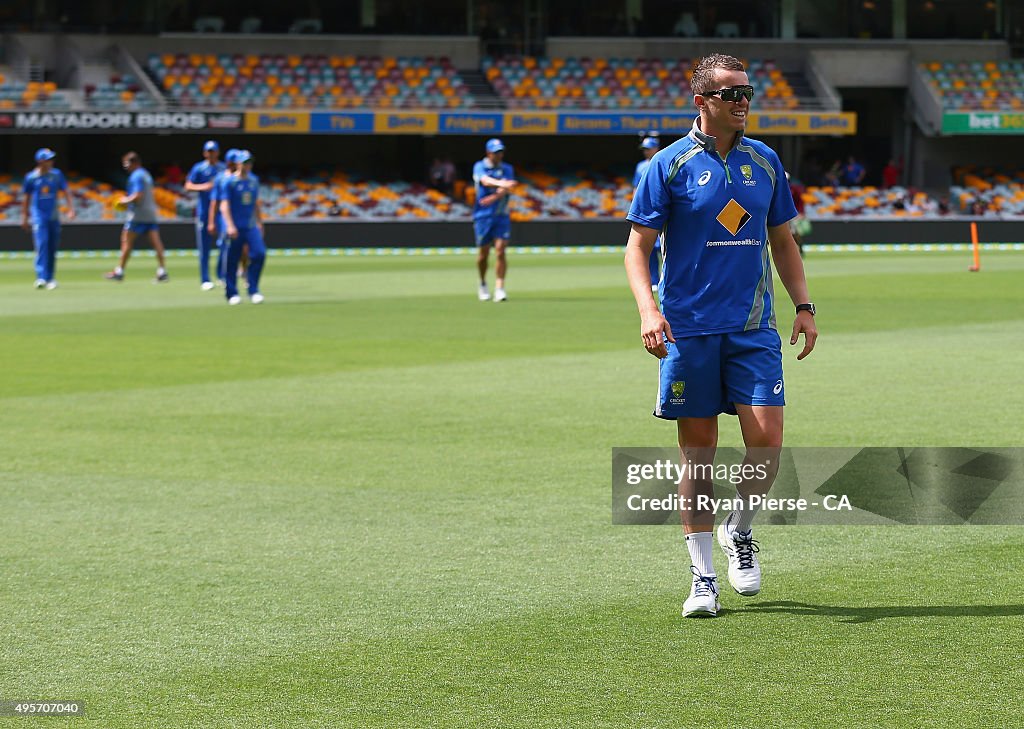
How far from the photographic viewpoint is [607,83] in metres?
52.4

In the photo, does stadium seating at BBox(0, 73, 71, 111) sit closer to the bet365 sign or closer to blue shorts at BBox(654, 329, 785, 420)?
the bet365 sign

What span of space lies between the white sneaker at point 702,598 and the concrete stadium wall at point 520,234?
34.7 m

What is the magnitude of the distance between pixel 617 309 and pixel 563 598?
14.7 metres

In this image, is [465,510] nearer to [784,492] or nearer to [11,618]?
[784,492]

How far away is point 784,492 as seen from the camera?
6.64m

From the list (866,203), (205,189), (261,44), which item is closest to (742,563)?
(205,189)

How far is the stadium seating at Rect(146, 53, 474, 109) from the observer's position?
48.4 meters

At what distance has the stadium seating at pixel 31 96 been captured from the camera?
44375 mm

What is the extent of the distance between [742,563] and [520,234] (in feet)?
117

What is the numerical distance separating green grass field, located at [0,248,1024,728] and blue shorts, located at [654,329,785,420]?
766mm

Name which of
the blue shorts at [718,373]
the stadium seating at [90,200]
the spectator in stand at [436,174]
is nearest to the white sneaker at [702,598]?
the blue shorts at [718,373]

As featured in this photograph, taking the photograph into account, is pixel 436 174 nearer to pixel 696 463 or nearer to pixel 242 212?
pixel 242 212

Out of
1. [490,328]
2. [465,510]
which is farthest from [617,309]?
[465,510]

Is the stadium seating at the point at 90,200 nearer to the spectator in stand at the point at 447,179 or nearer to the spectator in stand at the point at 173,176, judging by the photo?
the spectator in stand at the point at 173,176
